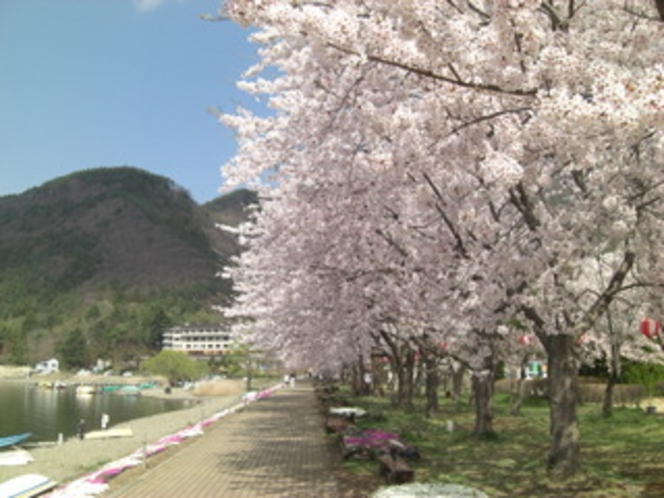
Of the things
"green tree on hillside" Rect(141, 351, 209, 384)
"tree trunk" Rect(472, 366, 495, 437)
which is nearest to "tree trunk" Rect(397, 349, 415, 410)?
"tree trunk" Rect(472, 366, 495, 437)

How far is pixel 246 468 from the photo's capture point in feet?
46.8

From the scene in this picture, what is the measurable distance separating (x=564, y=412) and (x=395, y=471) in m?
2.93

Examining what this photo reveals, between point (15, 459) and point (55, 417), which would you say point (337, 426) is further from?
point (55, 417)

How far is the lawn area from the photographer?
10.3 m

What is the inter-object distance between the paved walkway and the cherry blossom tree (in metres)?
3.80

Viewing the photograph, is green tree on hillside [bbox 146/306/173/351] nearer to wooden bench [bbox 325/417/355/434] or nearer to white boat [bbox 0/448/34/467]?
white boat [bbox 0/448/34/467]

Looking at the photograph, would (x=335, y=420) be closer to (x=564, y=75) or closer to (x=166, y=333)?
(x=564, y=75)

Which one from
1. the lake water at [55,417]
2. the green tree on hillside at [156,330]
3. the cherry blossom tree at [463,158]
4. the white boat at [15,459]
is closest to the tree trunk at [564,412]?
the cherry blossom tree at [463,158]

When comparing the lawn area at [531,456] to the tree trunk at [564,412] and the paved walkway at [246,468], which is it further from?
the paved walkway at [246,468]

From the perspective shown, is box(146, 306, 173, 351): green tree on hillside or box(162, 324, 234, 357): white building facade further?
box(162, 324, 234, 357): white building facade

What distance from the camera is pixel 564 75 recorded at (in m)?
6.29

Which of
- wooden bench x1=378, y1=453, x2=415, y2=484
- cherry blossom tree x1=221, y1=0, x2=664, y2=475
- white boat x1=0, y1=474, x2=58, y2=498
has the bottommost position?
white boat x1=0, y1=474, x2=58, y2=498

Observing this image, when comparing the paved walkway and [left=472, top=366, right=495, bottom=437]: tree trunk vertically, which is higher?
[left=472, top=366, right=495, bottom=437]: tree trunk

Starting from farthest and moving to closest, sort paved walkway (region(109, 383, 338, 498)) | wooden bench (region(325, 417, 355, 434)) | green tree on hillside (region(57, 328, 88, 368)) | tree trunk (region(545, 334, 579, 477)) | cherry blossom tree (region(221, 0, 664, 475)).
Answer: green tree on hillside (region(57, 328, 88, 368)), wooden bench (region(325, 417, 355, 434)), paved walkway (region(109, 383, 338, 498)), tree trunk (region(545, 334, 579, 477)), cherry blossom tree (region(221, 0, 664, 475))
